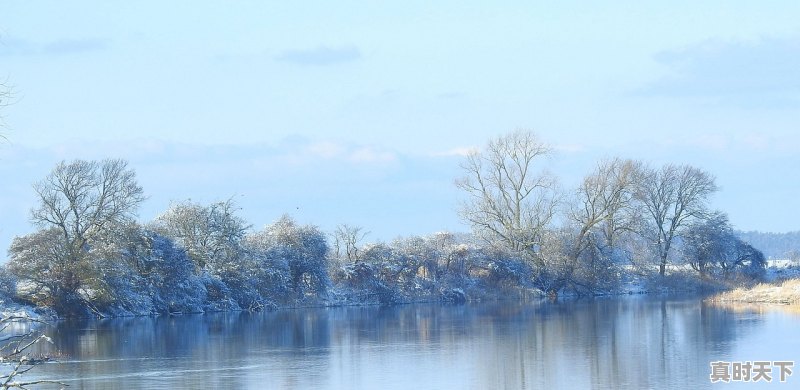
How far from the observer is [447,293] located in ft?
172

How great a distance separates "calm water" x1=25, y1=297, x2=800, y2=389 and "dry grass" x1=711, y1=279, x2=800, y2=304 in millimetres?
4115

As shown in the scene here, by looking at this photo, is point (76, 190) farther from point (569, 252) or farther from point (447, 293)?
point (569, 252)

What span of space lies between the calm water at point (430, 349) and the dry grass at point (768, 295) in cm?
411

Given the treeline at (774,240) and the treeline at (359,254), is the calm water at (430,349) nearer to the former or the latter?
the treeline at (359,254)

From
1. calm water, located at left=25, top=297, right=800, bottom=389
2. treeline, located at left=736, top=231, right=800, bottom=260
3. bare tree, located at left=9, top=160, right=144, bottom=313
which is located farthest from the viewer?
treeline, located at left=736, top=231, right=800, bottom=260

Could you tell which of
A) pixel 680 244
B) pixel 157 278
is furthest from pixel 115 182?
pixel 680 244

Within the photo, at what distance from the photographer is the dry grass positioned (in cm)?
4148

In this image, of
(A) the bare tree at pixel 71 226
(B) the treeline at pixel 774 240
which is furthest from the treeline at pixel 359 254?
(B) the treeline at pixel 774 240

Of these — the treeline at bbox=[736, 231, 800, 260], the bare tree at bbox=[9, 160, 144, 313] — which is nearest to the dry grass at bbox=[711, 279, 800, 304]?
the bare tree at bbox=[9, 160, 144, 313]

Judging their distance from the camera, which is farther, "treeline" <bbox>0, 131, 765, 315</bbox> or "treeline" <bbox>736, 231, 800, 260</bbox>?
"treeline" <bbox>736, 231, 800, 260</bbox>

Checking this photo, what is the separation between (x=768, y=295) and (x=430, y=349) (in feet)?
74.6

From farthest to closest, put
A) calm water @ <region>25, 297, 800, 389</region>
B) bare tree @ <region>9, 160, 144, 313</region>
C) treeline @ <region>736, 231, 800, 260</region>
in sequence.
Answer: treeline @ <region>736, 231, 800, 260</region> < bare tree @ <region>9, 160, 144, 313</region> < calm water @ <region>25, 297, 800, 389</region>

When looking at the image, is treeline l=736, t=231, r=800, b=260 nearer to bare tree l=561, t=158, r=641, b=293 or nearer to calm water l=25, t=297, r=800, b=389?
bare tree l=561, t=158, r=641, b=293

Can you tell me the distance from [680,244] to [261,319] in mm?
29325
